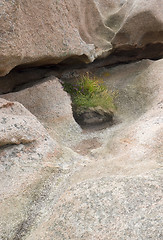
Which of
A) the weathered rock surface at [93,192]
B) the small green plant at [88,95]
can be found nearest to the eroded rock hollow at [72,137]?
the weathered rock surface at [93,192]

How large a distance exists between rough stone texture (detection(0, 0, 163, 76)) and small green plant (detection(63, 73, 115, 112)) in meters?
0.54

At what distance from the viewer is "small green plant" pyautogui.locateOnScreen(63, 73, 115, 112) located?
529 centimetres

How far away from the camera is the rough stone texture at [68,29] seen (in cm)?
359

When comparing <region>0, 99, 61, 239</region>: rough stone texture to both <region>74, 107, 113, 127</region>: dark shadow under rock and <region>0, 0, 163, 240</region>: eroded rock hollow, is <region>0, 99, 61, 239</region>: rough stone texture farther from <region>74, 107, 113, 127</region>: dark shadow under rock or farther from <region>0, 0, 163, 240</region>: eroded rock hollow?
<region>74, 107, 113, 127</region>: dark shadow under rock

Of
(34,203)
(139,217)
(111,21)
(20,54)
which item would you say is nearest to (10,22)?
(20,54)

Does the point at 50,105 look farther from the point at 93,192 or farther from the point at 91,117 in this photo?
the point at 93,192

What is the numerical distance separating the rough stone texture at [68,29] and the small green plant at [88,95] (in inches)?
21.3

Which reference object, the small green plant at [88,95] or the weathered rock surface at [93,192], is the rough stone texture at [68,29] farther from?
the weathered rock surface at [93,192]

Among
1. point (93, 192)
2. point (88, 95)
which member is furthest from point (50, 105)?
point (93, 192)

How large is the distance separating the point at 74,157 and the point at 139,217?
4.93 feet

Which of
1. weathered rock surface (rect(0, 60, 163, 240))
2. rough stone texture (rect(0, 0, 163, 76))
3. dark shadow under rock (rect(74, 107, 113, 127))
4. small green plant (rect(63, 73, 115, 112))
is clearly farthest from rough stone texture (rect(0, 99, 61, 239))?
small green plant (rect(63, 73, 115, 112))

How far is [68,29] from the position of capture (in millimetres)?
4879

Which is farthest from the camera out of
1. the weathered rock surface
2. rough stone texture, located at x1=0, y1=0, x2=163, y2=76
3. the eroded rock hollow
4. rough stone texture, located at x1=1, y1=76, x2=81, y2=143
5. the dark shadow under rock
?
the dark shadow under rock

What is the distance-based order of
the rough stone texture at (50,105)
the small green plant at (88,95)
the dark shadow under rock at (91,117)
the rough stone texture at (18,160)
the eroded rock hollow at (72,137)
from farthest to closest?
the small green plant at (88,95), the dark shadow under rock at (91,117), the rough stone texture at (50,105), the rough stone texture at (18,160), the eroded rock hollow at (72,137)
